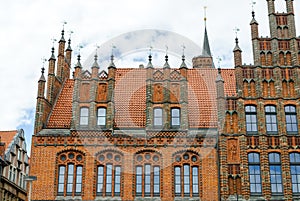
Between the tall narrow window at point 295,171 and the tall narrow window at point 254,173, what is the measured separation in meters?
1.73

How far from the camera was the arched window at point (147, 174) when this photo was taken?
26.3 meters

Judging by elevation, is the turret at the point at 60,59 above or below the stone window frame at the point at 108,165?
above

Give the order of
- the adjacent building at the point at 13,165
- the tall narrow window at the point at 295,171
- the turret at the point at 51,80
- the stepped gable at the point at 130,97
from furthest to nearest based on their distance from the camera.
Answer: the adjacent building at the point at 13,165
the turret at the point at 51,80
the stepped gable at the point at 130,97
the tall narrow window at the point at 295,171

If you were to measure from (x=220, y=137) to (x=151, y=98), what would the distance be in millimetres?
4449

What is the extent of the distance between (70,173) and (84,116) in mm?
3302

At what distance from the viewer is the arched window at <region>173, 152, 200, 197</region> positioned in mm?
26281

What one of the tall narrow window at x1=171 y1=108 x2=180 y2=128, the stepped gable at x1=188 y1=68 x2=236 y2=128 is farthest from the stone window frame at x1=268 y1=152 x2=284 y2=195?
the tall narrow window at x1=171 y1=108 x2=180 y2=128

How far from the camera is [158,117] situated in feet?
91.2

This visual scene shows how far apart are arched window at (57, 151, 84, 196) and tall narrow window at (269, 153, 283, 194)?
9946mm

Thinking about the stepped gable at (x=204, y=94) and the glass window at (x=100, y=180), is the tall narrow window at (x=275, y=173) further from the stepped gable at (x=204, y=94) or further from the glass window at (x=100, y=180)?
the glass window at (x=100, y=180)

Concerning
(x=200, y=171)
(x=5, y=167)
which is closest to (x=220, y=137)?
(x=200, y=171)

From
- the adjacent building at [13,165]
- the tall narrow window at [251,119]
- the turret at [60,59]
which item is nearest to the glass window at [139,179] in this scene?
the tall narrow window at [251,119]

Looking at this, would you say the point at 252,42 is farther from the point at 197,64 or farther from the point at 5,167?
the point at 5,167

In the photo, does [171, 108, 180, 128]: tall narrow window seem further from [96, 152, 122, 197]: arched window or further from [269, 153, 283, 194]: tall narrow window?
[269, 153, 283, 194]: tall narrow window
